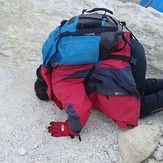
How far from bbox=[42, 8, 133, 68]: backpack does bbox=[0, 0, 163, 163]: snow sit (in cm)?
66

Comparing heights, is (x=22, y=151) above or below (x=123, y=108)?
below

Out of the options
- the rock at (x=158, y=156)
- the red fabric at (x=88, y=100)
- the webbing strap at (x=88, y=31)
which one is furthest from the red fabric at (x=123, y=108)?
the webbing strap at (x=88, y=31)

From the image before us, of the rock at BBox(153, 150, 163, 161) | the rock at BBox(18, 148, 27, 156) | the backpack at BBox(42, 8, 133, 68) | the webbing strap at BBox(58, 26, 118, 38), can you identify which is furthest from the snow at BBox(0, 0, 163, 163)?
the webbing strap at BBox(58, 26, 118, 38)

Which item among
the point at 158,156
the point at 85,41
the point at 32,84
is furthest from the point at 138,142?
the point at 32,84

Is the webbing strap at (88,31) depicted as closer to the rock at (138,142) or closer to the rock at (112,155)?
the rock at (138,142)

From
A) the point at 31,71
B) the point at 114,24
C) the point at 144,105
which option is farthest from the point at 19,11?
the point at 144,105

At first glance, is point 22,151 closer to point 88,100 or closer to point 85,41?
point 88,100

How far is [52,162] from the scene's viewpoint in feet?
→ 9.67

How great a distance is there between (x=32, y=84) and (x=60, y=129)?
843mm

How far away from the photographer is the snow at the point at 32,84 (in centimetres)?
303

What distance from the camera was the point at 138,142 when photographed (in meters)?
2.94

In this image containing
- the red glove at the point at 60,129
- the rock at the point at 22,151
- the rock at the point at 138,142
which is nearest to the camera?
the rock at the point at 138,142

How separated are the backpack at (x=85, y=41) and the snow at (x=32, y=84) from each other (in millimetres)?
657

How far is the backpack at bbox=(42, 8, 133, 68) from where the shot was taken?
2.96 metres
